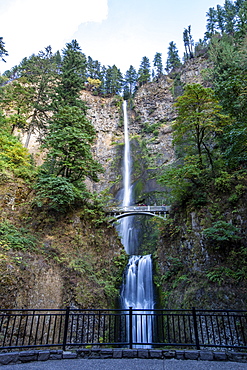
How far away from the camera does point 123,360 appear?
547 cm

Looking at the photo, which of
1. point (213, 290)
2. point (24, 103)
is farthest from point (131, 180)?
point (213, 290)

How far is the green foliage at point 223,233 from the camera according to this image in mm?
10312

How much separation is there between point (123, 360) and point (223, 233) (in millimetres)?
7528

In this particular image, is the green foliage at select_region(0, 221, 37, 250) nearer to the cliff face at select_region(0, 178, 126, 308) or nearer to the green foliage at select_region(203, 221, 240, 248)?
the cliff face at select_region(0, 178, 126, 308)

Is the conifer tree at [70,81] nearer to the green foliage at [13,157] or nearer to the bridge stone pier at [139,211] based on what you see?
the green foliage at [13,157]

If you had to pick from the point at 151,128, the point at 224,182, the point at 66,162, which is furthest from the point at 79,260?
the point at 151,128

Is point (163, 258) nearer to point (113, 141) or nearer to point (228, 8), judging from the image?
point (113, 141)

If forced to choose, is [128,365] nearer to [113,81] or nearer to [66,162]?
[66,162]

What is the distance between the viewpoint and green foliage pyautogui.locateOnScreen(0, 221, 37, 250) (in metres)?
10.7

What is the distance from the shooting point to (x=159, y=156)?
115 feet

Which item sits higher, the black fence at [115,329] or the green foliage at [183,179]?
the green foliage at [183,179]

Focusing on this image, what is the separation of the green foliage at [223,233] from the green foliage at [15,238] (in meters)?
9.46

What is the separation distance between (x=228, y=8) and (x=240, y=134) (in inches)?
2354

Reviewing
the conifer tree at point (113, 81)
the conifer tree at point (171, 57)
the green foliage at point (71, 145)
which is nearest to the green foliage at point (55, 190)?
the green foliage at point (71, 145)
